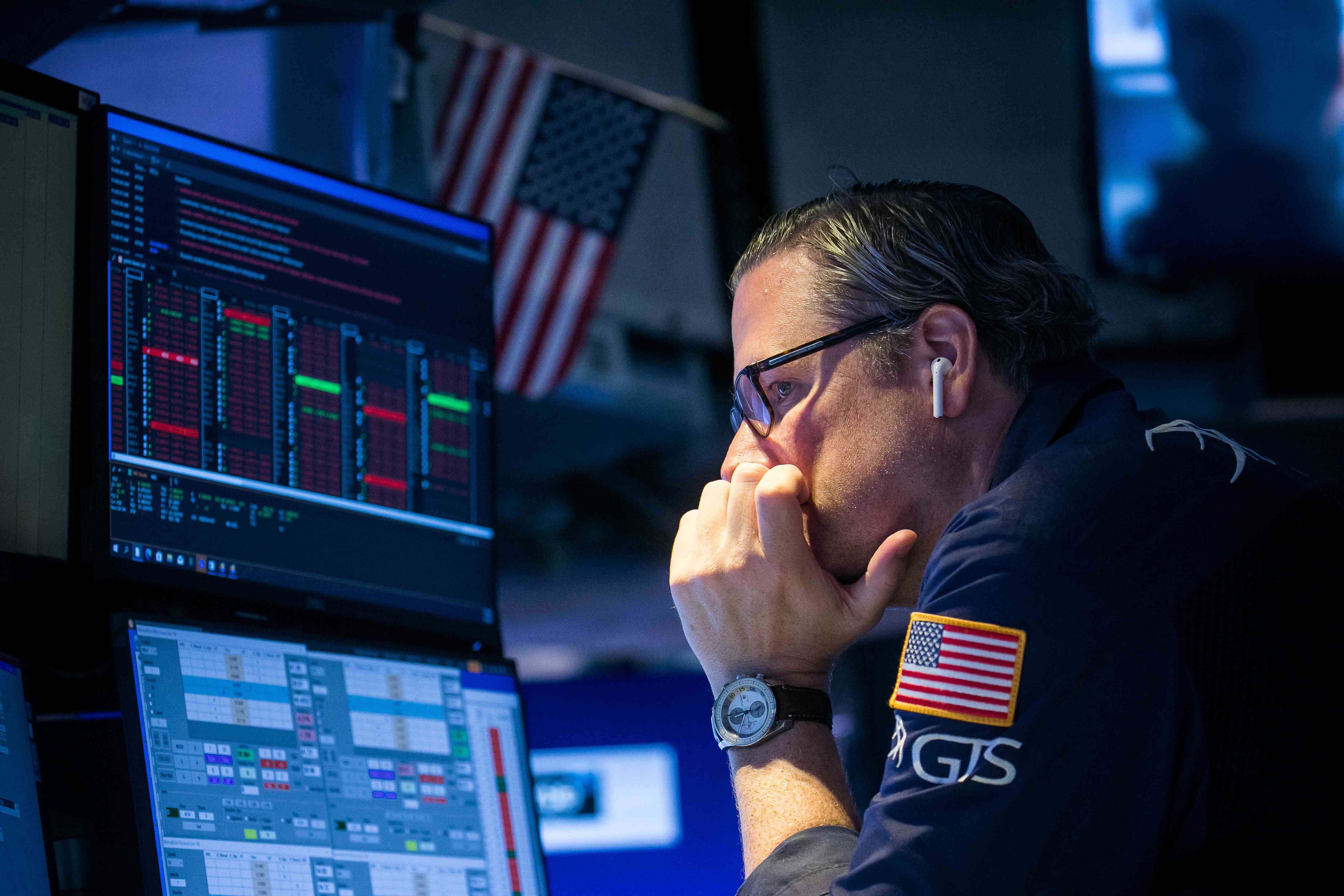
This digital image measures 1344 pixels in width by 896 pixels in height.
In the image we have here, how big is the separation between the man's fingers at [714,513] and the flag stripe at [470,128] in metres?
3.36

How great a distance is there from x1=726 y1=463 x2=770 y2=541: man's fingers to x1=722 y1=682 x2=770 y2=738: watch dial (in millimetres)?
167

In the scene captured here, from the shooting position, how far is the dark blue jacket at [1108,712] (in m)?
1.13

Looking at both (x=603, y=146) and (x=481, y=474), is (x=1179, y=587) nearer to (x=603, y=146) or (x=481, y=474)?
(x=481, y=474)

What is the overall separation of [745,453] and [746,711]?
0.32 m

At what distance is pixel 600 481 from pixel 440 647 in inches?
244

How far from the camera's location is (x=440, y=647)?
5.76 ft

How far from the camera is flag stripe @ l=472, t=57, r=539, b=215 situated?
475cm

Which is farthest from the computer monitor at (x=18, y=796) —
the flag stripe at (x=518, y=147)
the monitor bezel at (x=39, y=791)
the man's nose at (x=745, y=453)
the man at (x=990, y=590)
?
the flag stripe at (x=518, y=147)

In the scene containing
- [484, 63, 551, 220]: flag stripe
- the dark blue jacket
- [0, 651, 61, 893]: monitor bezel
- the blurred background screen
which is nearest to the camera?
the dark blue jacket

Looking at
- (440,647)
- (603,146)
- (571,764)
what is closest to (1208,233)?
(603,146)

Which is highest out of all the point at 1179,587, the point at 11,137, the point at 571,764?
the point at 11,137

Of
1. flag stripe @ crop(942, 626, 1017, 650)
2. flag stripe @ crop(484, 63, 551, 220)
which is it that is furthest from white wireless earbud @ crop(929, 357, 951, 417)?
flag stripe @ crop(484, 63, 551, 220)

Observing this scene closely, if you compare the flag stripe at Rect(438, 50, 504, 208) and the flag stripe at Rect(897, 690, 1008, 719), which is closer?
the flag stripe at Rect(897, 690, 1008, 719)

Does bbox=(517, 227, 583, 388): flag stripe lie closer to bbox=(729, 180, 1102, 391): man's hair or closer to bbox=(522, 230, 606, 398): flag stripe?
bbox=(522, 230, 606, 398): flag stripe
